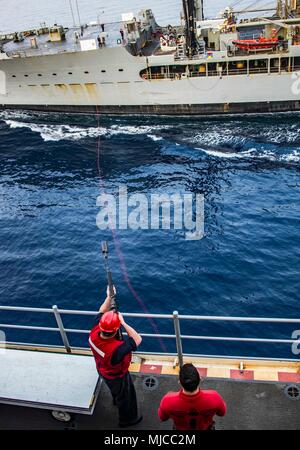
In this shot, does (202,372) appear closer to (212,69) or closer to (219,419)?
(219,419)

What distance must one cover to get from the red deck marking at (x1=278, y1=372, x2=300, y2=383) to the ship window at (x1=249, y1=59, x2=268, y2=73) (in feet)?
116

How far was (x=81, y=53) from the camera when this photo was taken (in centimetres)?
3672

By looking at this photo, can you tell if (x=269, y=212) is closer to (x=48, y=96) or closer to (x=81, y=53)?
(x=81, y=53)

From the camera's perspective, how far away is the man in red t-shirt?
4.63 m

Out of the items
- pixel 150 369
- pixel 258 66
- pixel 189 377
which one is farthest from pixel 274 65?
pixel 189 377

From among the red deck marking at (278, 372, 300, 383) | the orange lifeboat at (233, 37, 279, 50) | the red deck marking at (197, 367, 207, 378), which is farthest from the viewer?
the orange lifeboat at (233, 37, 279, 50)

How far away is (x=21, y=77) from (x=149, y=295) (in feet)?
105

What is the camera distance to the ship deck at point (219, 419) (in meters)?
6.14

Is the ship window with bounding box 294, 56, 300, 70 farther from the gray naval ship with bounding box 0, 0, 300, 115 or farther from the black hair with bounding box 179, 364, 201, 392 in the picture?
the black hair with bounding box 179, 364, 201, 392

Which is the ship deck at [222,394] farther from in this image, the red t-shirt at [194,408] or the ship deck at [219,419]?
the red t-shirt at [194,408]

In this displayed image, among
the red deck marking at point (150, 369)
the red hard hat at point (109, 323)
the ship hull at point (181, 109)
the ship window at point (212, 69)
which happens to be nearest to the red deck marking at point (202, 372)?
the red deck marking at point (150, 369)

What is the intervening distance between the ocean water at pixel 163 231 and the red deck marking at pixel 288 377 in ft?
23.7

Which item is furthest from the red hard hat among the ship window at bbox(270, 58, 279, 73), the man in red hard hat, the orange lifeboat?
the ship window at bbox(270, 58, 279, 73)

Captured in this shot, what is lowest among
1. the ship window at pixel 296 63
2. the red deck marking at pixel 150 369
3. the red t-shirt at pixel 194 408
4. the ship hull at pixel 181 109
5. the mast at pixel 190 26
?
the red deck marking at pixel 150 369
